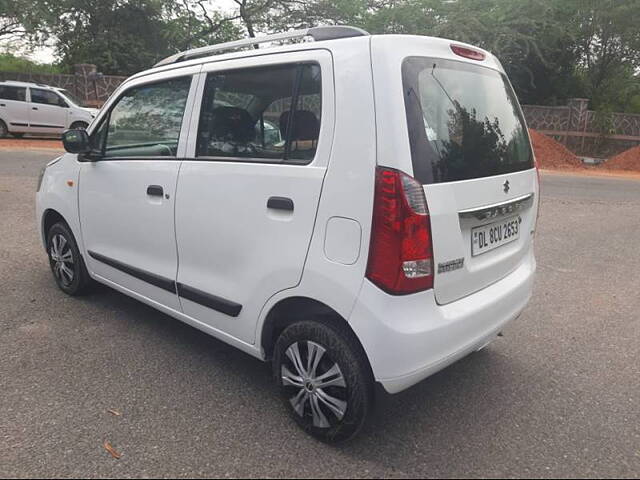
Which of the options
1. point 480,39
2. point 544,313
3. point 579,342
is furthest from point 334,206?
point 480,39

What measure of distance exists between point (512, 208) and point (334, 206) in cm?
107

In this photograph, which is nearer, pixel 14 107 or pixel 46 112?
pixel 14 107

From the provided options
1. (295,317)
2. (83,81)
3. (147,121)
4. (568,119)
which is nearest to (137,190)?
(147,121)

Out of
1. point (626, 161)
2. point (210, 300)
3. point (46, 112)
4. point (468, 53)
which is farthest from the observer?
point (626, 161)

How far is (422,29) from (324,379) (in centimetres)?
2336

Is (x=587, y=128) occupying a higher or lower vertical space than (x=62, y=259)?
higher

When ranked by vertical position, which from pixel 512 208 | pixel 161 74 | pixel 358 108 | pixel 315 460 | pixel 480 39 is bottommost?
pixel 315 460

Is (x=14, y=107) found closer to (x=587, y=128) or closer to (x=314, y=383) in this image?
(x=314, y=383)

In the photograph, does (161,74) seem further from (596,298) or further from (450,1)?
(450,1)

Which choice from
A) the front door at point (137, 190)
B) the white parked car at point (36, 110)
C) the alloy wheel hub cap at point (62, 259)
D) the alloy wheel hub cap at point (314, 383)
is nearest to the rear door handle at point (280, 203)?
the alloy wheel hub cap at point (314, 383)

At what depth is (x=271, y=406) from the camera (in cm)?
280

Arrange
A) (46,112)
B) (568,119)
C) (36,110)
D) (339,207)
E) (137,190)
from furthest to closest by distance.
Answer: (568,119) < (46,112) < (36,110) < (137,190) < (339,207)

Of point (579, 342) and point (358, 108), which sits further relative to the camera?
point (579, 342)

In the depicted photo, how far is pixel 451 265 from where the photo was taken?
236 centimetres
